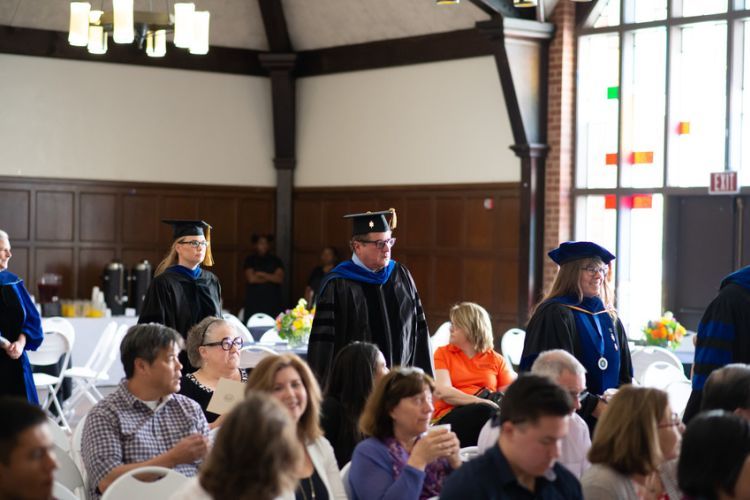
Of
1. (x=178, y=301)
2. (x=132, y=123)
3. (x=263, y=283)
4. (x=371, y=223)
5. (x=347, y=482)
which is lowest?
(x=347, y=482)

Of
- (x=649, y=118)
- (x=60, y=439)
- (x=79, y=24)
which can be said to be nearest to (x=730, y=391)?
(x=60, y=439)

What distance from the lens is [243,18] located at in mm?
14422

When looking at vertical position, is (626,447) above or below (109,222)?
below

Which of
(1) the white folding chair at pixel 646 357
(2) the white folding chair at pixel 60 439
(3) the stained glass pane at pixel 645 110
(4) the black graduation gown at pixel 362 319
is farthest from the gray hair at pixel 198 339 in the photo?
(3) the stained glass pane at pixel 645 110

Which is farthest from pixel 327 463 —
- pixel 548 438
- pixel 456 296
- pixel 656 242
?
pixel 456 296

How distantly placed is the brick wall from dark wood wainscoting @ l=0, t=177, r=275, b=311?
4.43 metres

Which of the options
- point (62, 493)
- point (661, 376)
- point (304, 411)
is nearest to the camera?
point (62, 493)

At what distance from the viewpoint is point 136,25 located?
10.1 metres

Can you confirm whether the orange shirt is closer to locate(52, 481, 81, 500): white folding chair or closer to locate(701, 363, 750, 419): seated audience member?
locate(701, 363, 750, 419): seated audience member

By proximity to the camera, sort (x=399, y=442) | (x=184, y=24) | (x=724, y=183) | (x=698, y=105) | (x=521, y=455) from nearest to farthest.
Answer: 1. (x=521, y=455)
2. (x=399, y=442)
3. (x=184, y=24)
4. (x=724, y=183)
5. (x=698, y=105)

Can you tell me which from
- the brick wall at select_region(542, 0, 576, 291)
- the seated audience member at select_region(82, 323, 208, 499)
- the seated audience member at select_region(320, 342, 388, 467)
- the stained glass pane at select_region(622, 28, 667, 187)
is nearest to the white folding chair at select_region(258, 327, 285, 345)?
the brick wall at select_region(542, 0, 576, 291)

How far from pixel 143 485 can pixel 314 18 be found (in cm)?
1086

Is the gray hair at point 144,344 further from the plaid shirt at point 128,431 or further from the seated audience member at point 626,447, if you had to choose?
the seated audience member at point 626,447

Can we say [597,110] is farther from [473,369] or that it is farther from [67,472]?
[67,472]
